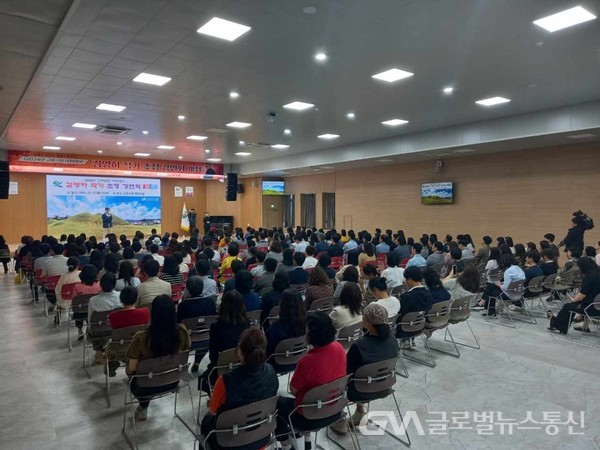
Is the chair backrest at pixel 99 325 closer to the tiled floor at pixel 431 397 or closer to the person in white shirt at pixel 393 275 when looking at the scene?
the tiled floor at pixel 431 397

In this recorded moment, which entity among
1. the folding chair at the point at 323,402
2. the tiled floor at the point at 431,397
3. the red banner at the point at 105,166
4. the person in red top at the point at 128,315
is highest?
the red banner at the point at 105,166

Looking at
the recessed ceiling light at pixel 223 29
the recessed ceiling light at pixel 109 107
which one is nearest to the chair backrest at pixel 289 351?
the recessed ceiling light at pixel 223 29

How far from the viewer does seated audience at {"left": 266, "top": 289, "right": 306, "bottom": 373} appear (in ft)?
11.5

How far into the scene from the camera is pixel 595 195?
1010 centimetres

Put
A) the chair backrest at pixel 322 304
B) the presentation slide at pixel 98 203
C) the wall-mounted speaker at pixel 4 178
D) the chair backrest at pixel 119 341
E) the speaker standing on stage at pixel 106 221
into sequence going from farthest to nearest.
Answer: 1. the speaker standing on stage at pixel 106 221
2. the presentation slide at pixel 98 203
3. the wall-mounted speaker at pixel 4 178
4. the chair backrest at pixel 322 304
5. the chair backrest at pixel 119 341

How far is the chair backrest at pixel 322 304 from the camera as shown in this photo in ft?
16.2

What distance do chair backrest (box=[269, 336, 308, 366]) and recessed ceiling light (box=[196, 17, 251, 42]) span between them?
3.74 meters

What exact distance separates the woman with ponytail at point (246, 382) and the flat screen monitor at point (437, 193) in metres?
12.4

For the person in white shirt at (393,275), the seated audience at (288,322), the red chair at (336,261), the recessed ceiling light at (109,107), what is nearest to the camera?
the seated audience at (288,322)

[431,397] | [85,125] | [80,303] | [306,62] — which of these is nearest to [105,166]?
[85,125]

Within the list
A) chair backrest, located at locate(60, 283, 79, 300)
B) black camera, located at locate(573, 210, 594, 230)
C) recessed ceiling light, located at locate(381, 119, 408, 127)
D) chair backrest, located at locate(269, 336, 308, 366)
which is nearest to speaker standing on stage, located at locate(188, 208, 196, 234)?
recessed ceiling light, located at locate(381, 119, 408, 127)

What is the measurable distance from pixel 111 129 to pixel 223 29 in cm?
759

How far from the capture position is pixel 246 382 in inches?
93.7

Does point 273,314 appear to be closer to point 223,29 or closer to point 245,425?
point 245,425
